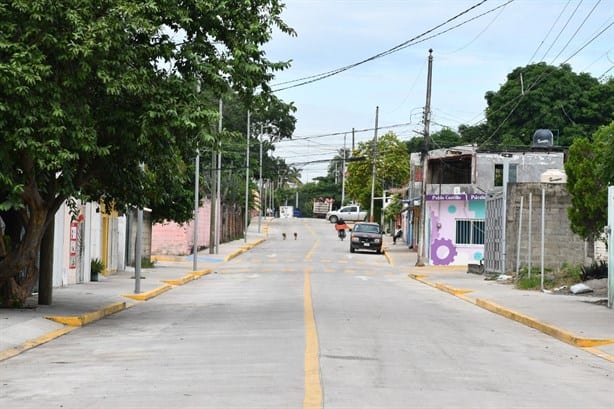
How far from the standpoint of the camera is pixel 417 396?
31.0 ft

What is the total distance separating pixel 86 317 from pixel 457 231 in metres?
35.3

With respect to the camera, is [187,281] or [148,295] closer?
[148,295]

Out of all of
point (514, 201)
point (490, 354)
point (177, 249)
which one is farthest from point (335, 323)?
point (177, 249)

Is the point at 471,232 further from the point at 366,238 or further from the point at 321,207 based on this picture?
the point at 321,207

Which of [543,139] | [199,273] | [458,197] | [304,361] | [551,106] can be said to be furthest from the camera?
[551,106]

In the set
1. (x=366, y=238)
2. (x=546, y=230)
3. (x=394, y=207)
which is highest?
(x=394, y=207)

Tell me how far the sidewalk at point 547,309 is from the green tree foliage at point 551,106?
38.2 meters

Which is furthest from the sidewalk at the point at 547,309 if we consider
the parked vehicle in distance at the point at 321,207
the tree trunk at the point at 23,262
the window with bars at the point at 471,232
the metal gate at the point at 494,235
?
the parked vehicle in distance at the point at 321,207

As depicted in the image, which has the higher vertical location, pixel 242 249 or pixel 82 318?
pixel 242 249

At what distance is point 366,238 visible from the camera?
199 ft

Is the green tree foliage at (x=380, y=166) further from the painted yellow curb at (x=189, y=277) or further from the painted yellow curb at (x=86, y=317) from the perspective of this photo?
the painted yellow curb at (x=86, y=317)

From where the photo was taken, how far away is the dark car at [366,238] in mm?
60781

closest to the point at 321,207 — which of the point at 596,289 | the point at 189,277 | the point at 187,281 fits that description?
the point at 189,277

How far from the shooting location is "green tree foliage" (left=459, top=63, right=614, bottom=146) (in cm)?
7356
